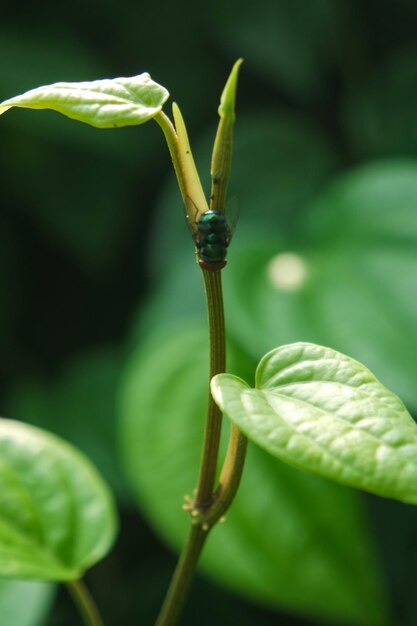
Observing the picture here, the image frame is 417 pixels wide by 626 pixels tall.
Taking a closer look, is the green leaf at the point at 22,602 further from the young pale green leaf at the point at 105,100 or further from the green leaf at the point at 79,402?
the green leaf at the point at 79,402

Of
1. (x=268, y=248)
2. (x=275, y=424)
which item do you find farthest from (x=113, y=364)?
(x=275, y=424)

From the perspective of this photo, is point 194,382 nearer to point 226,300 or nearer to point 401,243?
point 226,300

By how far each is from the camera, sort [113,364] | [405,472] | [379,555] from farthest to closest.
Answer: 1. [113,364]
2. [379,555]
3. [405,472]

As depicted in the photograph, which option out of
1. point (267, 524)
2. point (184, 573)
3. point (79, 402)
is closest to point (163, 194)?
point (79, 402)

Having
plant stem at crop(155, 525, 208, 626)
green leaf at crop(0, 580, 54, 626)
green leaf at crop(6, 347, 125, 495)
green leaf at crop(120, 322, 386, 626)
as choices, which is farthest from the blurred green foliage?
plant stem at crop(155, 525, 208, 626)

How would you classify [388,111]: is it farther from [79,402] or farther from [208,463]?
[208,463]

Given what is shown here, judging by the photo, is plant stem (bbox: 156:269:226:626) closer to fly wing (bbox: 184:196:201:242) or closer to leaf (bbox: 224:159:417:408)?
fly wing (bbox: 184:196:201:242)
